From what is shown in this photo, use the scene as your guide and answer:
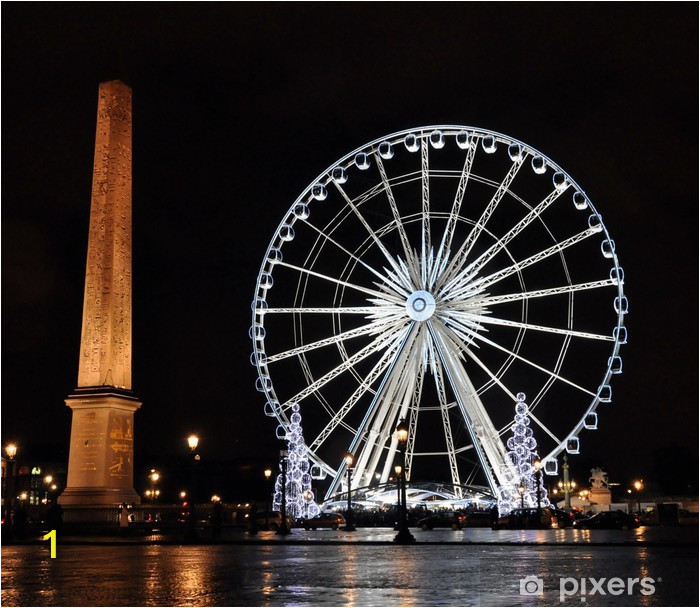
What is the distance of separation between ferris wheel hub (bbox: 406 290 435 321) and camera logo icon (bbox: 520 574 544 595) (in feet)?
61.6

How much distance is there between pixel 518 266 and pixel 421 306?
3446mm

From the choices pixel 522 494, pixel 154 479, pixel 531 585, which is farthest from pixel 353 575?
pixel 154 479

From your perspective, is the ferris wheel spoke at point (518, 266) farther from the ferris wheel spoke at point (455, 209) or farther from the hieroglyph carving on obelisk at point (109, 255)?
the hieroglyph carving on obelisk at point (109, 255)

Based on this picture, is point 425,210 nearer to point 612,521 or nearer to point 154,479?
point 612,521

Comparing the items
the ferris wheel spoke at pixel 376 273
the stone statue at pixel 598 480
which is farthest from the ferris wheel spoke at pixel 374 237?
the stone statue at pixel 598 480

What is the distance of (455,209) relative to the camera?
33.0 m

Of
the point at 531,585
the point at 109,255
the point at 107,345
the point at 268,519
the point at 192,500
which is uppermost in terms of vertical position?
the point at 109,255

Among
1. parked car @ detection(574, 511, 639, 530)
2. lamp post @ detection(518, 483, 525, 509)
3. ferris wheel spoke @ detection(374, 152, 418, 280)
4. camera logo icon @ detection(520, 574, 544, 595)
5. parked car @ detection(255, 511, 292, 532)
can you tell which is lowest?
camera logo icon @ detection(520, 574, 544, 595)

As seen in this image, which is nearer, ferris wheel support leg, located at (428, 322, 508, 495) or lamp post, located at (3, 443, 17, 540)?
lamp post, located at (3, 443, 17, 540)

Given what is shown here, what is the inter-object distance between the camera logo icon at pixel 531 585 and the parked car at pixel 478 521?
2642cm

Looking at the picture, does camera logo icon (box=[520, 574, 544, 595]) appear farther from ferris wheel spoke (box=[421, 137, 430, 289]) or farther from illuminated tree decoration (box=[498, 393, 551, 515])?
illuminated tree decoration (box=[498, 393, 551, 515])

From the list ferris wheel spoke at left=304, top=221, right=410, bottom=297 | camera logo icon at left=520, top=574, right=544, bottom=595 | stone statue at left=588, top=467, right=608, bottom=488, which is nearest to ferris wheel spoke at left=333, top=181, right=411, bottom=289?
ferris wheel spoke at left=304, top=221, right=410, bottom=297

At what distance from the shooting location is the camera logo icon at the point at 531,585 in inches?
417

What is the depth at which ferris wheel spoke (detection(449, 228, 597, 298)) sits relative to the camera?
1239 inches
